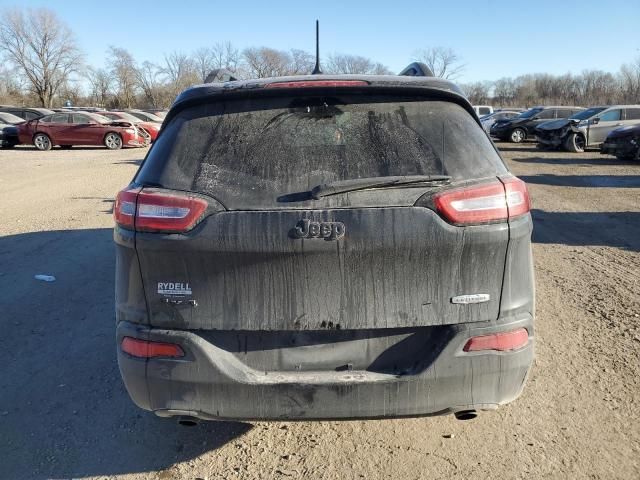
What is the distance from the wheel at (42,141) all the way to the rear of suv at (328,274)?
2433 cm

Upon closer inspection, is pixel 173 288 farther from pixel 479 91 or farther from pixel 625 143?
pixel 479 91

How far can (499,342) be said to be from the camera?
7.20 feet

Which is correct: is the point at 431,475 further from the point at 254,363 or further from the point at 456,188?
the point at 456,188

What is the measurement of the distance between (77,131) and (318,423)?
23737 mm

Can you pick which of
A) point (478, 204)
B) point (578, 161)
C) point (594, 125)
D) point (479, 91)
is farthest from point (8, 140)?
point (479, 91)

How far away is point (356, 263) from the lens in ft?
6.92

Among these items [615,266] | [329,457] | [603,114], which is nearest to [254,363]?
[329,457]

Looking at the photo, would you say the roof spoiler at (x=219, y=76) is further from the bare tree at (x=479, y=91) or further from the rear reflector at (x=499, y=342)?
the bare tree at (x=479, y=91)

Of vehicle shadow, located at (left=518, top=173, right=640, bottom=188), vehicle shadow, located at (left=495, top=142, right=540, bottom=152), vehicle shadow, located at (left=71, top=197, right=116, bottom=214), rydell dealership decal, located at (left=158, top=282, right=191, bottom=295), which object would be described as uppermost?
rydell dealership decal, located at (left=158, top=282, right=191, bottom=295)

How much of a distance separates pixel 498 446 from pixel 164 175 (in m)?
2.26

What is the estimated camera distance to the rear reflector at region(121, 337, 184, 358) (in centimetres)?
221

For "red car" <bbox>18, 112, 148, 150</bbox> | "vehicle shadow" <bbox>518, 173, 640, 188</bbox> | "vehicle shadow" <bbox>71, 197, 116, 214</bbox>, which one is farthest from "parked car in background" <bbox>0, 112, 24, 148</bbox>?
"vehicle shadow" <bbox>518, 173, 640, 188</bbox>

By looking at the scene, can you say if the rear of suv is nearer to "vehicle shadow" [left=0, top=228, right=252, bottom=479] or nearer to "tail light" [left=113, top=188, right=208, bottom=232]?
"tail light" [left=113, top=188, right=208, bottom=232]

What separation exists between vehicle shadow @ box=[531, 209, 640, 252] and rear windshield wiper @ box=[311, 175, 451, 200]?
5349 millimetres
